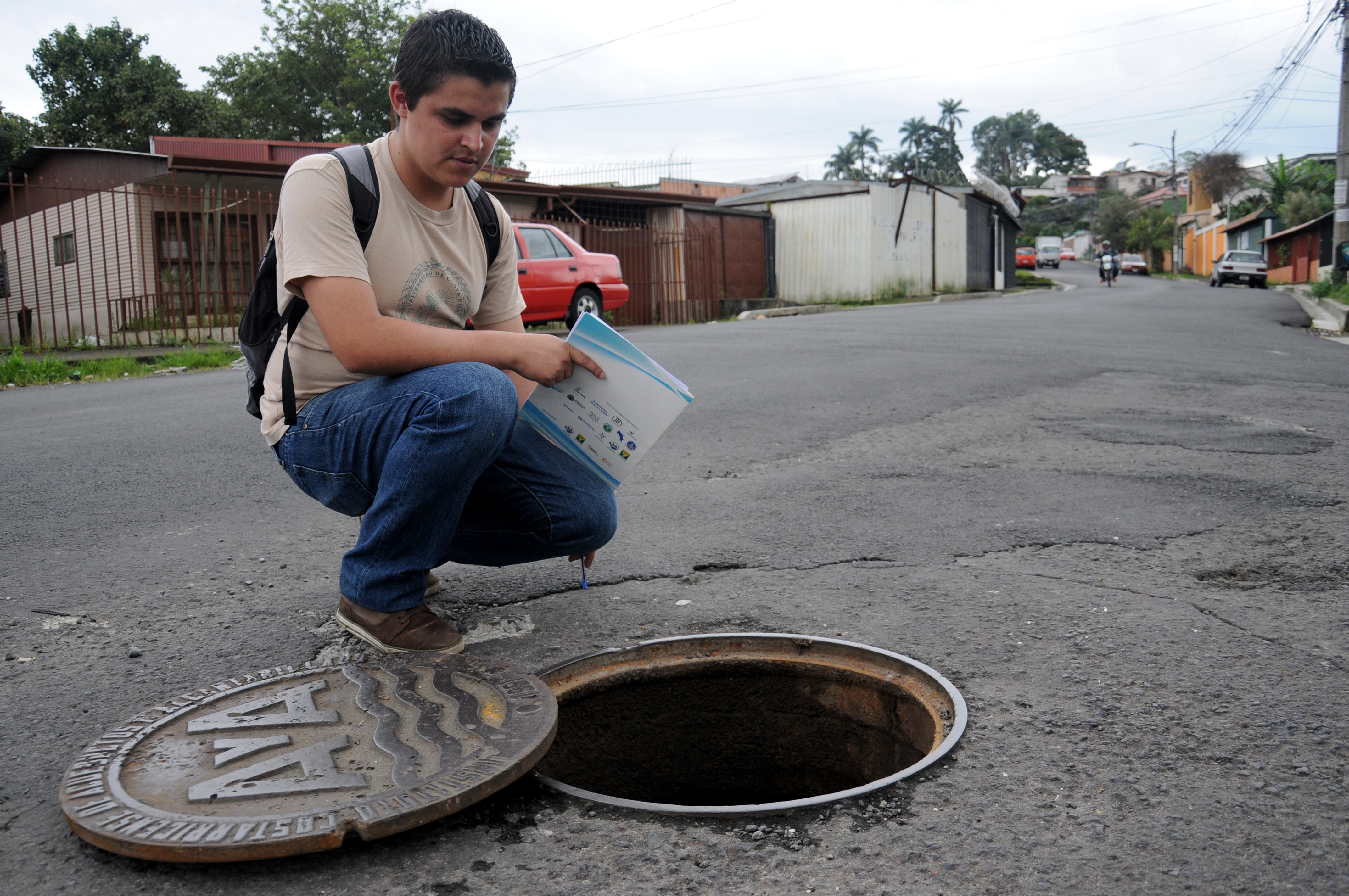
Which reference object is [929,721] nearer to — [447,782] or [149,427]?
[447,782]

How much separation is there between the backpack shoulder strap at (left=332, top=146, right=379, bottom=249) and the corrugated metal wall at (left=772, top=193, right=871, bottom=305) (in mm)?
23224

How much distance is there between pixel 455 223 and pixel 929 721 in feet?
5.50

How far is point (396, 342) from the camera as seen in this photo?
2.26m

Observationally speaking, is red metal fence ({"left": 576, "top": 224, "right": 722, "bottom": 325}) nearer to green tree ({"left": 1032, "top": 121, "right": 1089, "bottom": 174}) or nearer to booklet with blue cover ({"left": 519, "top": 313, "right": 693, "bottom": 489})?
booklet with blue cover ({"left": 519, "top": 313, "right": 693, "bottom": 489})

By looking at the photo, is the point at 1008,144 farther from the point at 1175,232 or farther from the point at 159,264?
the point at 159,264

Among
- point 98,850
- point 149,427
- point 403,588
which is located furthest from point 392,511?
point 149,427

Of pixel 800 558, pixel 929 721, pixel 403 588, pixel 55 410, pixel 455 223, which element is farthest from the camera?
pixel 55 410

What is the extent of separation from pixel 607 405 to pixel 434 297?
0.51m

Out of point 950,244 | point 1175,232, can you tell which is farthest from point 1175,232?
point 950,244

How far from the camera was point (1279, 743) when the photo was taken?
194 cm

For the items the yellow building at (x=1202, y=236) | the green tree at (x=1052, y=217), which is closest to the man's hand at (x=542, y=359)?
the yellow building at (x=1202, y=236)

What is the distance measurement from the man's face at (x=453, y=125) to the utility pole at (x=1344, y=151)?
22.6 meters

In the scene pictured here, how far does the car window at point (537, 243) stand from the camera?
1258cm

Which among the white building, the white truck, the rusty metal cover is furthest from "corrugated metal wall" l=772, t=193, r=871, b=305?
the white truck
